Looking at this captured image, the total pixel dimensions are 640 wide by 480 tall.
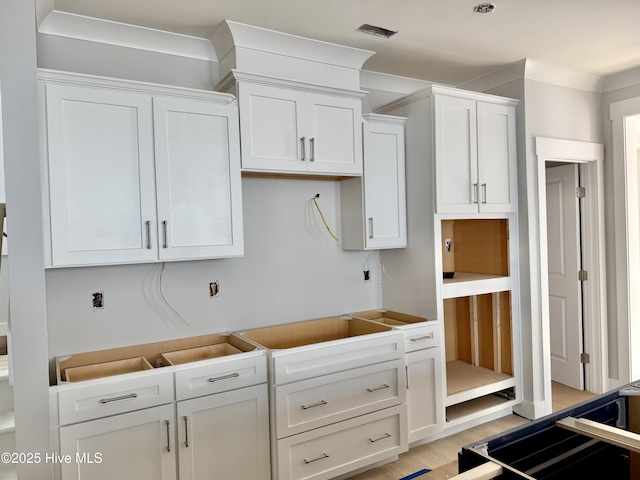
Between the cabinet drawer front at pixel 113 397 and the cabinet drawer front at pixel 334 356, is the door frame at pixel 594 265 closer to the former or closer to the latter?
the cabinet drawer front at pixel 334 356

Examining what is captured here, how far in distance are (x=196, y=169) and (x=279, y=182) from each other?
716mm

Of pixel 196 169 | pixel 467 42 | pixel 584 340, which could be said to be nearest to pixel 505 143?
pixel 467 42

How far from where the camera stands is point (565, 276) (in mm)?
4098

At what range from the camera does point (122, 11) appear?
236 cm

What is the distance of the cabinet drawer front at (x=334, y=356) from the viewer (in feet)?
8.04

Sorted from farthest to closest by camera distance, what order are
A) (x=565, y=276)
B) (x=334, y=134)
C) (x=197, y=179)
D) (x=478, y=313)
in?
(x=565, y=276) < (x=478, y=313) < (x=334, y=134) < (x=197, y=179)

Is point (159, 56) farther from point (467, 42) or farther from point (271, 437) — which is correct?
point (271, 437)

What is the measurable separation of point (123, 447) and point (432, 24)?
8.83 ft

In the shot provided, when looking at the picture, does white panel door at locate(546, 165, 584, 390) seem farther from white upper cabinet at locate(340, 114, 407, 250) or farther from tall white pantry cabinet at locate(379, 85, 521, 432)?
white upper cabinet at locate(340, 114, 407, 250)

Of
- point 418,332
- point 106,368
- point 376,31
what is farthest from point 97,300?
point 376,31

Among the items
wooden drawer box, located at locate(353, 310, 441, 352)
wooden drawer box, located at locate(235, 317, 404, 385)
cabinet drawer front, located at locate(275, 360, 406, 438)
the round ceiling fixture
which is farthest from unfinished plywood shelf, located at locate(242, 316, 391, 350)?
→ the round ceiling fixture

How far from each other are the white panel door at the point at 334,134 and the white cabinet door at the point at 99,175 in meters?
0.92

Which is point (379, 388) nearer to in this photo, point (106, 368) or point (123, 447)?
point (123, 447)

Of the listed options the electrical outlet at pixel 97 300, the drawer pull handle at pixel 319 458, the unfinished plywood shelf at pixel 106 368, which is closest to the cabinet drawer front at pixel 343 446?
the drawer pull handle at pixel 319 458
